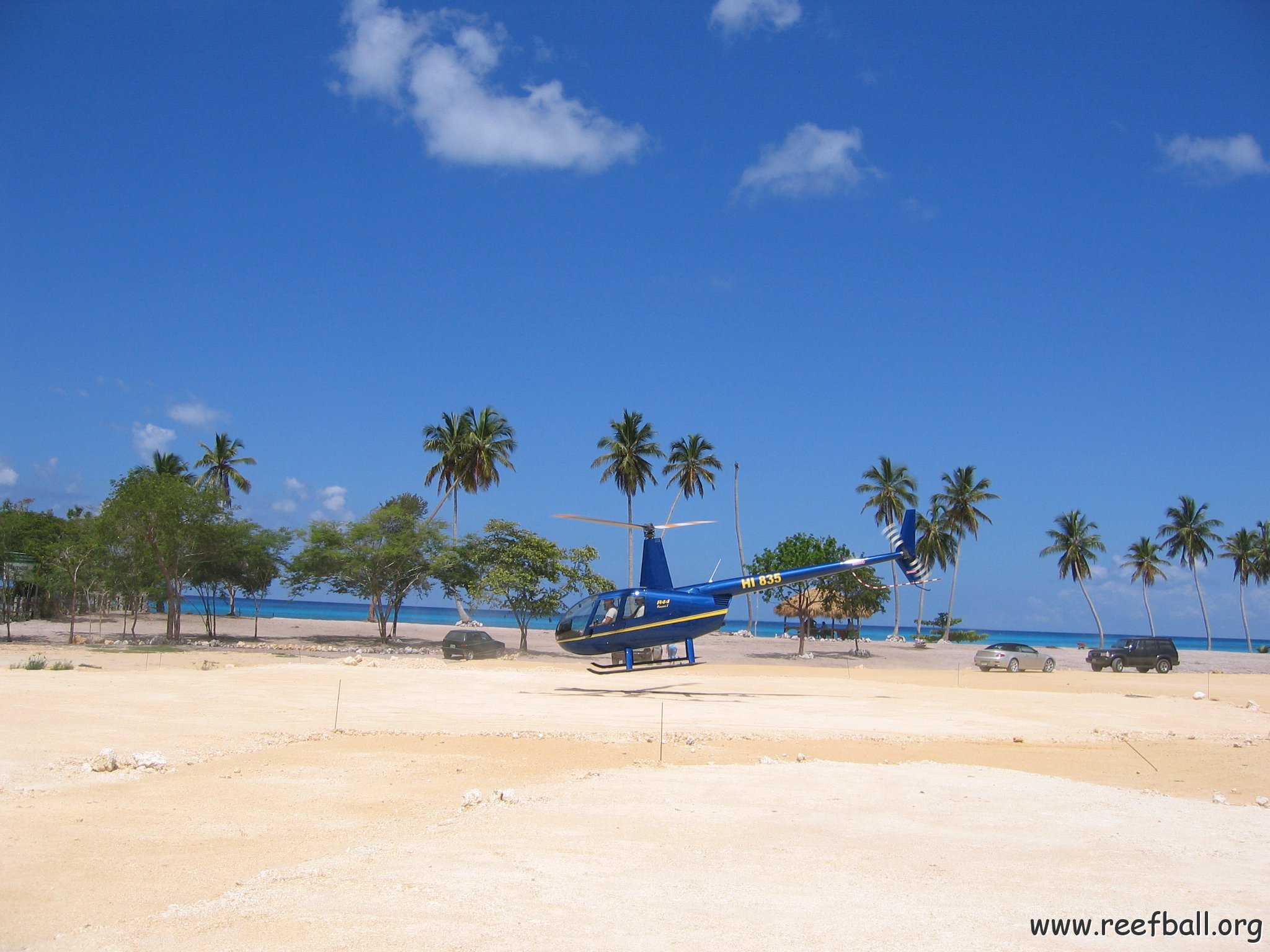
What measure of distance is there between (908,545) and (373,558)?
1103 inches

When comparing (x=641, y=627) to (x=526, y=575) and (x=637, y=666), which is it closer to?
(x=637, y=666)

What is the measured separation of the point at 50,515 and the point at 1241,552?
92023mm

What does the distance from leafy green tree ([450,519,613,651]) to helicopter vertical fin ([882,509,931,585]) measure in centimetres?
1807

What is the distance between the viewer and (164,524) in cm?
3675

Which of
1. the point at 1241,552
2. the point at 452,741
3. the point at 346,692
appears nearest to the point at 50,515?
the point at 346,692

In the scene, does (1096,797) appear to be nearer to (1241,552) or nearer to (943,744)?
(943,744)

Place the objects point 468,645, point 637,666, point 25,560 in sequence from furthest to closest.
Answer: point 25,560, point 468,645, point 637,666

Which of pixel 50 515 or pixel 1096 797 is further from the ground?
pixel 50 515

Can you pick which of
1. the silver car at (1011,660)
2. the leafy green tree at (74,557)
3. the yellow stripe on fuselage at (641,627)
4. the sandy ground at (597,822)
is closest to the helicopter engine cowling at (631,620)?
the yellow stripe on fuselage at (641,627)

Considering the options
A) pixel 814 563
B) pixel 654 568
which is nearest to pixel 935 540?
pixel 814 563

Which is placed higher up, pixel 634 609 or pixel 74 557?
pixel 74 557

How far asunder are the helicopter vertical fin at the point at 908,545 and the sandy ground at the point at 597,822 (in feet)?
16.2

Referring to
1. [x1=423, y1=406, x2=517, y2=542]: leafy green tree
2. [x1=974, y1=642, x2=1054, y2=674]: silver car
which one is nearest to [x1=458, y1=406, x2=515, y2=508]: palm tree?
[x1=423, y1=406, x2=517, y2=542]: leafy green tree

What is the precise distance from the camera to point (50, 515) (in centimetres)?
5862
